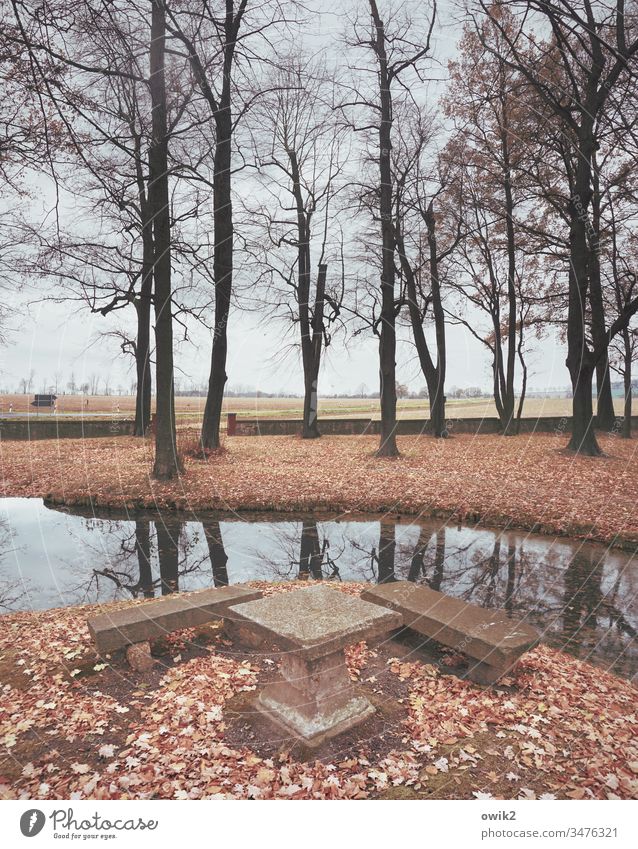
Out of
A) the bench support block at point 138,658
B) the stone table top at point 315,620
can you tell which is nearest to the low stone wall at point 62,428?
the bench support block at point 138,658

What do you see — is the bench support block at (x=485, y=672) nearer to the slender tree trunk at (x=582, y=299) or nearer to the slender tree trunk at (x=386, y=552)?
the slender tree trunk at (x=386, y=552)

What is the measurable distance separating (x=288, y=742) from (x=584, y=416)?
15.1 meters

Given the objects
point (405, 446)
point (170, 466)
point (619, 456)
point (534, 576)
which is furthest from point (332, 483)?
point (619, 456)

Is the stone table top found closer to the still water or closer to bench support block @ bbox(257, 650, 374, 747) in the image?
bench support block @ bbox(257, 650, 374, 747)

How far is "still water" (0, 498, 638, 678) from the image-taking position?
6418 millimetres

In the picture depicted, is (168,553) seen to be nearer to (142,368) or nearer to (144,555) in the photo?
(144,555)

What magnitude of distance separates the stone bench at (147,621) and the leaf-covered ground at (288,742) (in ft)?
0.75

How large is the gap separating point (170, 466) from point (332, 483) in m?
4.14

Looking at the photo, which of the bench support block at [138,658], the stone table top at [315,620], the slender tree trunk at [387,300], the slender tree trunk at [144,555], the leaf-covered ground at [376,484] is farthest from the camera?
the slender tree trunk at [387,300]

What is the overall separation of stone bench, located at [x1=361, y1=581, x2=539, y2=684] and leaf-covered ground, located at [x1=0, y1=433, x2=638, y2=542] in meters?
5.16

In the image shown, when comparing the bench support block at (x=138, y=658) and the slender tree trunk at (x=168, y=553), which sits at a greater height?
the bench support block at (x=138, y=658)

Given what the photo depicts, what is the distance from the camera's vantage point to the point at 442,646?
5.18m

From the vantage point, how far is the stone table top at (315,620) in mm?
3510

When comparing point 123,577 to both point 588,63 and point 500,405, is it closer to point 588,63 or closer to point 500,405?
point 588,63
